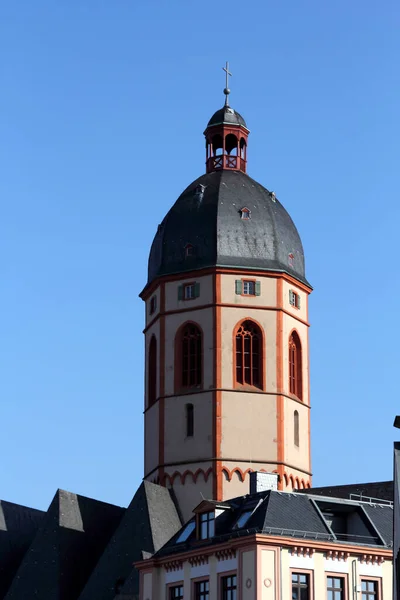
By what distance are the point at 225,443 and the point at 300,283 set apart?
7970 millimetres

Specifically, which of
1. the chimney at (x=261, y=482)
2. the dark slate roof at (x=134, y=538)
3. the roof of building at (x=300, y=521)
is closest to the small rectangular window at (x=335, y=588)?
the roof of building at (x=300, y=521)

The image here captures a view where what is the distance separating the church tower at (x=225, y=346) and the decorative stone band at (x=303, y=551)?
15373mm

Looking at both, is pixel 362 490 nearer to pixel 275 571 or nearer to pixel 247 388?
pixel 247 388

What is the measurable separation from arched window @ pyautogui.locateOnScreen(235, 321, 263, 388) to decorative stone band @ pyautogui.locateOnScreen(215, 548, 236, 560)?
17057mm

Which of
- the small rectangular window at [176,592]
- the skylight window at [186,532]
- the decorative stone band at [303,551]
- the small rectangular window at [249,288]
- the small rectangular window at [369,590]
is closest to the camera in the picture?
the decorative stone band at [303,551]

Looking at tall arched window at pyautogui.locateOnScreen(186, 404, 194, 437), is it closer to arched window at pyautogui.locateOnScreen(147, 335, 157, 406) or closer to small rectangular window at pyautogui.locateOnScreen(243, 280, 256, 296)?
arched window at pyautogui.locateOnScreen(147, 335, 157, 406)

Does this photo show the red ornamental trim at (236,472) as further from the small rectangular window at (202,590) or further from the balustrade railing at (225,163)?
the small rectangular window at (202,590)

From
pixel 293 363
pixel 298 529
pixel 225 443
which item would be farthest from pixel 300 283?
pixel 298 529

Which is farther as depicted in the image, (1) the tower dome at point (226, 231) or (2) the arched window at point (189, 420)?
(1) the tower dome at point (226, 231)

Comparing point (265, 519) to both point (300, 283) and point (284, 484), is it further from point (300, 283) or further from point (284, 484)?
point (300, 283)

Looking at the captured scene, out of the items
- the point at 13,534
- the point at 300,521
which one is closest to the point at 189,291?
the point at 13,534

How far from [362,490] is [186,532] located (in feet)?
45.9

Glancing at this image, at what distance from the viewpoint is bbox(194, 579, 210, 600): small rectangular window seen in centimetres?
4703

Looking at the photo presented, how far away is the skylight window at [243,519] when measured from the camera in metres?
47.4
